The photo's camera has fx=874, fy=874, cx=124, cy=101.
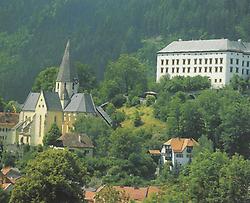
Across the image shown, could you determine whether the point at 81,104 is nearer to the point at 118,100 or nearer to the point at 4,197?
the point at 118,100

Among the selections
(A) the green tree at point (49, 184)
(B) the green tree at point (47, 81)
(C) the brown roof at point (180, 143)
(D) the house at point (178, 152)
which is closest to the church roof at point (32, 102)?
(B) the green tree at point (47, 81)

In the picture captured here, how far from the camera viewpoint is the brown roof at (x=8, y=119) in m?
113

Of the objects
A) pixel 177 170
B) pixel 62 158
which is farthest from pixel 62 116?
pixel 62 158

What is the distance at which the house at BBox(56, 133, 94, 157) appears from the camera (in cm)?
9956

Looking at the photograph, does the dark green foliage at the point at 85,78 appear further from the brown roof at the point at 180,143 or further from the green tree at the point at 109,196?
the green tree at the point at 109,196

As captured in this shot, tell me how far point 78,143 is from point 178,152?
11.5m

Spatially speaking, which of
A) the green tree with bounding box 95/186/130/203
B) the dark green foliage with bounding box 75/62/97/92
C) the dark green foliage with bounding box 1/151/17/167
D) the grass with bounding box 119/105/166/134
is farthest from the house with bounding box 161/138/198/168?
the green tree with bounding box 95/186/130/203

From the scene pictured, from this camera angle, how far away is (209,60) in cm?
12131

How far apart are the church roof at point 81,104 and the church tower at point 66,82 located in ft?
3.58

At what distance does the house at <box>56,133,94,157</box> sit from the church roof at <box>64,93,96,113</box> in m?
7.56

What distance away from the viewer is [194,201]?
246ft

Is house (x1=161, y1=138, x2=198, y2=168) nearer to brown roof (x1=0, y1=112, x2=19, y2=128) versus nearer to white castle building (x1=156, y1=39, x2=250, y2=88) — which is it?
white castle building (x1=156, y1=39, x2=250, y2=88)

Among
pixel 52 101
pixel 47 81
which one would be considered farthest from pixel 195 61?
pixel 52 101

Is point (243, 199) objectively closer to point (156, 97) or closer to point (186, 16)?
point (156, 97)
